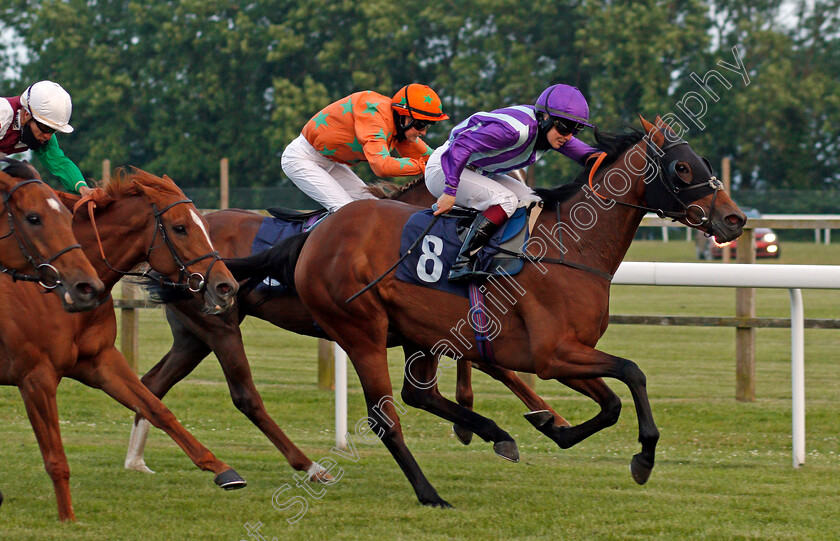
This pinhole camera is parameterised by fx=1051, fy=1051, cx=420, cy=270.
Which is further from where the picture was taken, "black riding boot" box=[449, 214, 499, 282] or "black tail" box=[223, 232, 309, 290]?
"black tail" box=[223, 232, 309, 290]

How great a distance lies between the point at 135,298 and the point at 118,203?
402 centimetres

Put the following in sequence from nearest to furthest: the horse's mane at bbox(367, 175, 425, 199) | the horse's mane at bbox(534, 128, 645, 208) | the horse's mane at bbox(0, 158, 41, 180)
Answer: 1. the horse's mane at bbox(0, 158, 41, 180)
2. the horse's mane at bbox(534, 128, 645, 208)
3. the horse's mane at bbox(367, 175, 425, 199)

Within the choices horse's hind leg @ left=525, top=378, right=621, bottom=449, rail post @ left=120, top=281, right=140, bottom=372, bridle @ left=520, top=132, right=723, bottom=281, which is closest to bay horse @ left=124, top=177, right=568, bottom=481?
horse's hind leg @ left=525, top=378, right=621, bottom=449

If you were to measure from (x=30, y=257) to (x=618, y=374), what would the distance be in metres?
2.44

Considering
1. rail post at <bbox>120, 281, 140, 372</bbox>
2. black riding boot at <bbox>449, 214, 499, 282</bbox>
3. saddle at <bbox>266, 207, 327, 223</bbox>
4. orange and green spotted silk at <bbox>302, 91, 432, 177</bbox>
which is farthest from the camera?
rail post at <bbox>120, 281, 140, 372</bbox>

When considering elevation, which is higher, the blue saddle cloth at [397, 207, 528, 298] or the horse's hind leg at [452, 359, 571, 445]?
the blue saddle cloth at [397, 207, 528, 298]

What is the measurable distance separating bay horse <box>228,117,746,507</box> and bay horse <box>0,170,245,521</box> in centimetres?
68

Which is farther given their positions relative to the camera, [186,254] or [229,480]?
[186,254]

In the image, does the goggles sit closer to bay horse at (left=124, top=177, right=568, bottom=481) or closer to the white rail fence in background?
bay horse at (left=124, top=177, right=568, bottom=481)

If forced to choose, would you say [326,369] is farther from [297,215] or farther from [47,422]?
[47,422]

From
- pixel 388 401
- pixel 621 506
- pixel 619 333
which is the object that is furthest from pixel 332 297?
pixel 619 333

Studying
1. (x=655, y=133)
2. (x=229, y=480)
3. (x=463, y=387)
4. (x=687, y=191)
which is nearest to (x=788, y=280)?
(x=687, y=191)

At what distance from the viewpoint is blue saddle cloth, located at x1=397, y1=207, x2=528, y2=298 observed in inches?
187

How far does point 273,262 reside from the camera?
5469 millimetres
